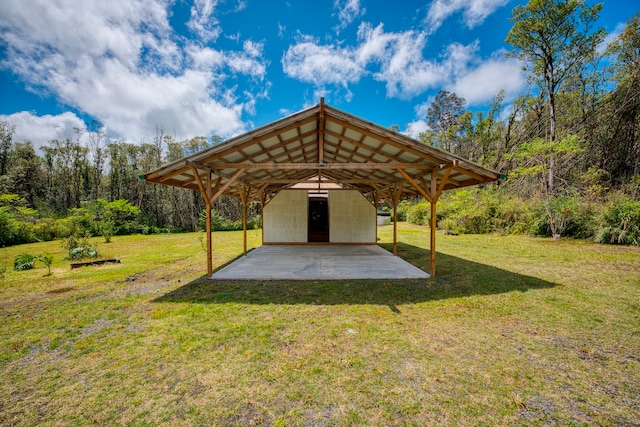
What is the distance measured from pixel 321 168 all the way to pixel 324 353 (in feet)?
12.4

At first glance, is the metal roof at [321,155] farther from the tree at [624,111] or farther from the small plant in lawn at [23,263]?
the tree at [624,111]

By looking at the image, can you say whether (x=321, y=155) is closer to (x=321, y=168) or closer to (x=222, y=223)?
(x=321, y=168)

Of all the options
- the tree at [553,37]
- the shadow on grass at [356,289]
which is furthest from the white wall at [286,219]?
the tree at [553,37]

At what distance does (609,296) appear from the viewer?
13.9 ft

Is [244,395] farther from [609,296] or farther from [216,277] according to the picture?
[609,296]

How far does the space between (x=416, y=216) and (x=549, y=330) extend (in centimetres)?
1876

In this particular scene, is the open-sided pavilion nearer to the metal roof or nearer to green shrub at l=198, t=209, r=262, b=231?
the metal roof

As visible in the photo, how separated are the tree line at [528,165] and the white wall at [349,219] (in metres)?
6.69

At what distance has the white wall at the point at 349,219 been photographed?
10.9 meters

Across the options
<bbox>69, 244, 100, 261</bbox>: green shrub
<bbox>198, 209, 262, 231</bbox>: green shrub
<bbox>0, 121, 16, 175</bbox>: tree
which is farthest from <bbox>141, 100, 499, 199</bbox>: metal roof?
<bbox>0, 121, 16, 175</bbox>: tree

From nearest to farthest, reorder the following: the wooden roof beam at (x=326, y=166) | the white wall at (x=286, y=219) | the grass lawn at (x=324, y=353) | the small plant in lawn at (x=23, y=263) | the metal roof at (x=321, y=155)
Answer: the grass lawn at (x=324, y=353), the metal roof at (x=321, y=155), the wooden roof beam at (x=326, y=166), the small plant in lawn at (x=23, y=263), the white wall at (x=286, y=219)

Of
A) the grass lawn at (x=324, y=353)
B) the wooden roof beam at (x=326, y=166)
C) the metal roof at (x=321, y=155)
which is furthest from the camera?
the wooden roof beam at (x=326, y=166)

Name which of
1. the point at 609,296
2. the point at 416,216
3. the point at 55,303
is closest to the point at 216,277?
the point at 55,303

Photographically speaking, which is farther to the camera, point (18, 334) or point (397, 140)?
point (397, 140)
